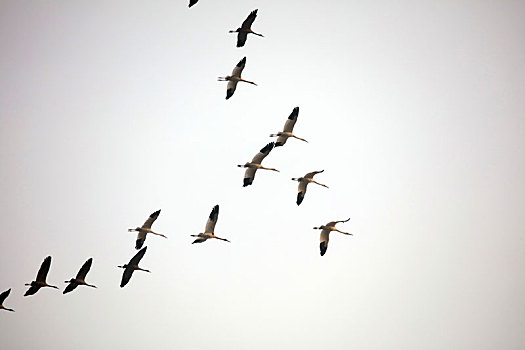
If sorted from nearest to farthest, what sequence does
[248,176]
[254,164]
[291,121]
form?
[254,164] < [248,176] < [291,121]

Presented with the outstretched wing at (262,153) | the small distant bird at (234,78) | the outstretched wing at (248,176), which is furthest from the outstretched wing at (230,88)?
the outstretched wing at (248,176)

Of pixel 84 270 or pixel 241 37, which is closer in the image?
pixel 241 37

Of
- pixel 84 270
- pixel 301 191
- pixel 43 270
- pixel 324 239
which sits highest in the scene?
pixel 301 191

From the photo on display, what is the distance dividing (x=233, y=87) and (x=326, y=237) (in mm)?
8664

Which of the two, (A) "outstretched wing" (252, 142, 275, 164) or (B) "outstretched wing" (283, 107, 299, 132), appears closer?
(A) "outstretched wing" (252, 142, 275, 164)

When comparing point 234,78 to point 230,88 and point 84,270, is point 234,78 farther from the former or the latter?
point 84,270

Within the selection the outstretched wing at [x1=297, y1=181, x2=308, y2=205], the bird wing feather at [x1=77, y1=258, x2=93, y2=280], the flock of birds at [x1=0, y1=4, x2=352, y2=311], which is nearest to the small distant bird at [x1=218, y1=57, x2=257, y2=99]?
the flock of birds at [x1=0, y1=4, x2=352, y2=311]

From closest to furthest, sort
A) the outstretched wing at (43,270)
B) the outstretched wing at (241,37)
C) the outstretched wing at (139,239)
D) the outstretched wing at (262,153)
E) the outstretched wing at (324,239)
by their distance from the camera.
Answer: the outstretched wing at (43,270) < the outstretched wing at (241,37) < the outstretched wing at (262,153) < the outstretched wing at (139,239) < the outstretched wing at (324,239)

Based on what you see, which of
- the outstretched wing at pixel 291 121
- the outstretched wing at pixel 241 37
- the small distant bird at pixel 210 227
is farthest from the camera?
the outstretched wing at pixel 291 121

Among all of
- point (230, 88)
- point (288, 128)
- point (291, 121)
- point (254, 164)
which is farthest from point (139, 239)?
point (291, 121)

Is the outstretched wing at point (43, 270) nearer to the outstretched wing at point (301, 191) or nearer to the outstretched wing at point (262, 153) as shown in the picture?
the outstretched wing at point (262, 153)

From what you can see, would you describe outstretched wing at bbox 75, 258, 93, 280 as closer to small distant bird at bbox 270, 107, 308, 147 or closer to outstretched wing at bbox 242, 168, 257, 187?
outstretched wing at bbox 242, 168, 257, 187

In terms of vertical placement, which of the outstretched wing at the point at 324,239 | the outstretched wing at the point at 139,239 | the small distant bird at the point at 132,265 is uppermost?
the outstretched wing at the point at 324,239

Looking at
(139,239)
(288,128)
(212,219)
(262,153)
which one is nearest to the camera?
(212,219)
